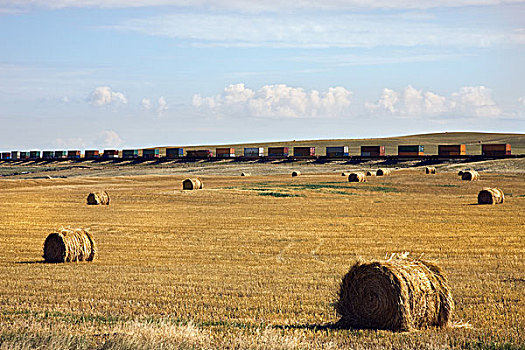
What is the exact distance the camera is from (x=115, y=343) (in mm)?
9156

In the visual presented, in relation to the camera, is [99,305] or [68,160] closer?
[99,305]

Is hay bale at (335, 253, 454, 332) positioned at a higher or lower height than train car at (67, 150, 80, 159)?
higher

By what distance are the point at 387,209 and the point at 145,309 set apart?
2754 centimetres

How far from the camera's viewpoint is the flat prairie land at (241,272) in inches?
425

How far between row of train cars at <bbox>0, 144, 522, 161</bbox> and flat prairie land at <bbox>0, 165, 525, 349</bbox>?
233ft

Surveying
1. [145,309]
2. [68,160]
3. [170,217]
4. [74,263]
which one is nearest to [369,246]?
[74,263]

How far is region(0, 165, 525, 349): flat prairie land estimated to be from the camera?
10797 mm

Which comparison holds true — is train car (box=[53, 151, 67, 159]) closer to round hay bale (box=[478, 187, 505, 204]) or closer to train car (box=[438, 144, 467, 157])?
train car (box=[438, 144, 467, 157])

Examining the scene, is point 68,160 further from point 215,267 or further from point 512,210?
point 215,267

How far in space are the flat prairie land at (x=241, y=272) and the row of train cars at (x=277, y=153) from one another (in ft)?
233

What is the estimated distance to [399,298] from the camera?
37.4 ft

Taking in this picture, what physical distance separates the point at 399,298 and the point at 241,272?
785cm

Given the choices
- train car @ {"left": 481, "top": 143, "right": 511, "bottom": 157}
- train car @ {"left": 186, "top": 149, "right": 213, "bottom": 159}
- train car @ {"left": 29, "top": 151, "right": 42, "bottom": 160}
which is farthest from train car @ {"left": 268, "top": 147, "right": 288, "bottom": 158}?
train car @ {"left": 29, "top": 151, "right": 42, "bottom": 160}

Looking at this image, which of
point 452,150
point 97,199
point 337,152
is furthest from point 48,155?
point 97,199
